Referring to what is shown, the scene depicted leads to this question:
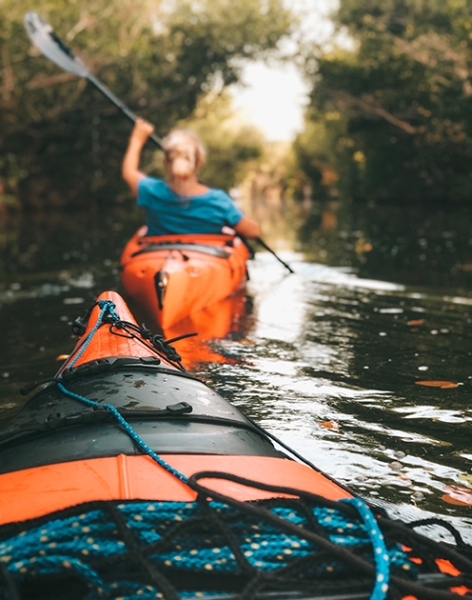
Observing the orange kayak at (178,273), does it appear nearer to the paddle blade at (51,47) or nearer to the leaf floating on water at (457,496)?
the leaf floating on water at (457,496)

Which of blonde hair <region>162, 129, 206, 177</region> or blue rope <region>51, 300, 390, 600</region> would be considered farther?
blonde hair <region>162, 129, 206, 177</region>

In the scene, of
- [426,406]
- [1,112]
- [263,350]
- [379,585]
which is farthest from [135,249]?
[1,112]

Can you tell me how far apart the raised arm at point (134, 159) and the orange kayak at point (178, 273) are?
0.50 meters

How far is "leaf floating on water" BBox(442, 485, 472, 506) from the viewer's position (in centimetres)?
231

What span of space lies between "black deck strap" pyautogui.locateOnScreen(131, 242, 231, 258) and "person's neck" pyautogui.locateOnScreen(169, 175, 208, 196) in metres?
0.42

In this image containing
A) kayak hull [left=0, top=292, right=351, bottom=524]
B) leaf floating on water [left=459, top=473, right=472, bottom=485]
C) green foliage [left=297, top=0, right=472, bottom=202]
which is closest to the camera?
kayak hull [left=0, top=292, right=351, bottom=524]

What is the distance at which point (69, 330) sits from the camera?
5121mm

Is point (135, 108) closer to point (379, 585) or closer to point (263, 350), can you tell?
point (263, 350)

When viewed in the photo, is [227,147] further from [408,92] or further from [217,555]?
[217,555]

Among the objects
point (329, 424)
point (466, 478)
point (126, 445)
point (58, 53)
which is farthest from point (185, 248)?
point (58, 53)

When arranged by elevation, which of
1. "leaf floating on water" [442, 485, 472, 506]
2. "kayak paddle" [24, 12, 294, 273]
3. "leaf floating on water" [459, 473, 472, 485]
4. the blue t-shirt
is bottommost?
"leaf floating on water" [442, 485, 472, 506]

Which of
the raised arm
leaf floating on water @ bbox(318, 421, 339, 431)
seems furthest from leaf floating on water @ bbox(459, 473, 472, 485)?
the raised arm

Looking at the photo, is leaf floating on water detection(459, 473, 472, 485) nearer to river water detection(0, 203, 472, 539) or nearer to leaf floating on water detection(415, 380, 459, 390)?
river water detection(0, 203, 472, 539)

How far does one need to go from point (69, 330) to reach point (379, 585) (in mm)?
4132
